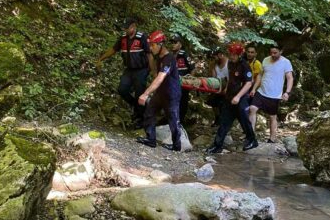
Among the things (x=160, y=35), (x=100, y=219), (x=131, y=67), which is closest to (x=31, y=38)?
(x=131, y=67)

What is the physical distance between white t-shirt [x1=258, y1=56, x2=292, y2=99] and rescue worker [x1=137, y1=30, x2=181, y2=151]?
2021mm

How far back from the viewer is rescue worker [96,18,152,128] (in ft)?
26.1

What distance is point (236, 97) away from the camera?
7.89m

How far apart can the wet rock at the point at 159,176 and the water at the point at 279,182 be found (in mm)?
285

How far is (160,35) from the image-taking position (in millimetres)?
7051

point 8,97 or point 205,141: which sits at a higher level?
point 8,97

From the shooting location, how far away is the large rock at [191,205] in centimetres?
455

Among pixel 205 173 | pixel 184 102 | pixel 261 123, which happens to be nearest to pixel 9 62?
pixel 205 173

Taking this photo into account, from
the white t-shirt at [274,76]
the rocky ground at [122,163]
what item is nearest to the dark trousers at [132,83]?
the rocky ground at [122,163]

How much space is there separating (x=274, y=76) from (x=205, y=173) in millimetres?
2802

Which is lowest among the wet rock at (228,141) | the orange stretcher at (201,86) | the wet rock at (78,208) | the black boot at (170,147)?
the wet rock at (228,141)

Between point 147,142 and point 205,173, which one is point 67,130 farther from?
point 205,173

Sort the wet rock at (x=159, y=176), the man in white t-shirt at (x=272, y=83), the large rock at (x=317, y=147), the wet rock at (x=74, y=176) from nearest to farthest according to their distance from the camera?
the wet rock at (x=74, y=176), the wet rock at (x=159, y=176), the large rock at (x=317, y=147), the man in white t-shirt at (x=272, y=83)

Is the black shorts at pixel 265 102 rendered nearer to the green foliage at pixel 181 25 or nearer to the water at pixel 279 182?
the water at pixel 279 182
